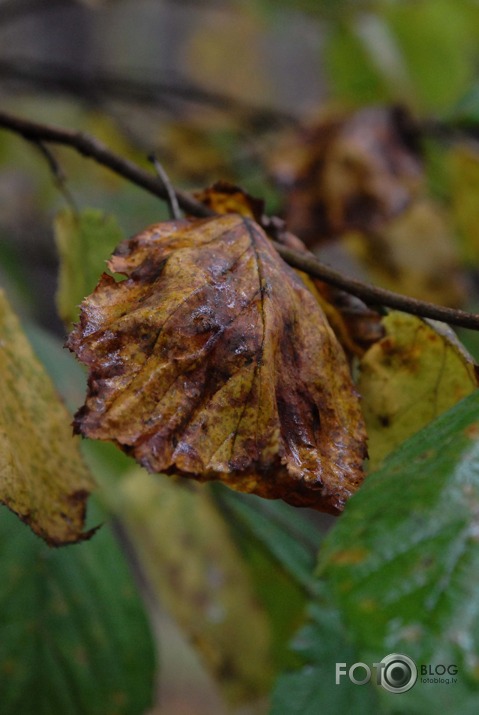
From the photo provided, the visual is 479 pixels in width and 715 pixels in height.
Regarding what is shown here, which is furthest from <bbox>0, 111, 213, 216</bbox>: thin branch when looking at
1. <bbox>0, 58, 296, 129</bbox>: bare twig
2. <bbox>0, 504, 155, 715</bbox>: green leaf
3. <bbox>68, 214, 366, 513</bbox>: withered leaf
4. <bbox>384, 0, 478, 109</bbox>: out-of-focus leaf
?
<bbox>384, 0, 478, 109</bbox>: out-of-focus leaf

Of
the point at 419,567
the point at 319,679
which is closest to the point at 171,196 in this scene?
the point at 419,567

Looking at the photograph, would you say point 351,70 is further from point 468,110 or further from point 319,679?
point 319,679

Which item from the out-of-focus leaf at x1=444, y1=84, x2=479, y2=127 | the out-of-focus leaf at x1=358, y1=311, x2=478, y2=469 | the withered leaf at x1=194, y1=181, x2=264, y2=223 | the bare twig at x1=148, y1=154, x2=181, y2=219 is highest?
the bare twig at x1=148, y1=154, x2=181, y2=219

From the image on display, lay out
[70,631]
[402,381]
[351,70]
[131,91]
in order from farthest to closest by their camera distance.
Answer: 1. [351,70]
2. [131,91]
3. [70,631]
4. [402,381]

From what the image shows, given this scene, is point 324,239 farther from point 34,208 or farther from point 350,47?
point 34,208

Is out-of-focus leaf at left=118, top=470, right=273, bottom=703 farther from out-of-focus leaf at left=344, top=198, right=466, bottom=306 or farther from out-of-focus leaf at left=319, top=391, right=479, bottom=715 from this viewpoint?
out-of-focus leaf at left=319, top=391, right=479, bottom=715

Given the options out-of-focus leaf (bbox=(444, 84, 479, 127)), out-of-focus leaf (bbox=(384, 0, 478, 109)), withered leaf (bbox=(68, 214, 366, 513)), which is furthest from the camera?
out-of-focus leaf (bbox=(384, 0, 478, 109))

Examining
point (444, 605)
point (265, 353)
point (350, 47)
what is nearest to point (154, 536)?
point (265, 353)

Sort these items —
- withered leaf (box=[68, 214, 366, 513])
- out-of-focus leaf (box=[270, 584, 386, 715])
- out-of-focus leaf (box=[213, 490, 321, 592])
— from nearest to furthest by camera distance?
withered leaf (box=[68, 214, 366, 513]) → out-of-focus leaf (box=[270, 584, 386, 715]) → out-of-focus leaf (box=[213, 490, 321, 592])
